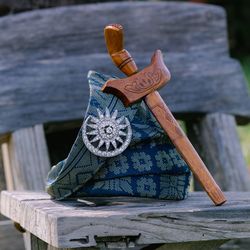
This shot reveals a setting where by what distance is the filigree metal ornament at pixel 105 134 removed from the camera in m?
2.45

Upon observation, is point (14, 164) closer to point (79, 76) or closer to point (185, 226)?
point (79, 76)

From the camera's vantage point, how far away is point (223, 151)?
3.88 meters

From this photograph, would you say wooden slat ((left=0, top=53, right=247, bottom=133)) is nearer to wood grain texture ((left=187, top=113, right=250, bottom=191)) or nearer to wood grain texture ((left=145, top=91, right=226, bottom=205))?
wood grain texture ((left=187, top=113, right=250, bottom=191))

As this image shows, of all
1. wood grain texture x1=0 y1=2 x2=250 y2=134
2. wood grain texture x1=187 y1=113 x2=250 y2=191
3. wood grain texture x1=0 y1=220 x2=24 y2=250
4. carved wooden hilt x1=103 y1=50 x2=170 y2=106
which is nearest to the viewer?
carved wooden hilt x1=103 y1=50 x2=170 y2=106

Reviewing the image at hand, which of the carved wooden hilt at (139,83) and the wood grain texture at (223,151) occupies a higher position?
the carved wooden hilt at (139,83)

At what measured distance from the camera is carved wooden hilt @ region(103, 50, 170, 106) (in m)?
2.43

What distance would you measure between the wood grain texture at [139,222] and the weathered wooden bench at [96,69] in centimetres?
115

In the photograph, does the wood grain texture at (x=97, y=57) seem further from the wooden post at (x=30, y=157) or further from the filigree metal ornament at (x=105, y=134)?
the filigree metal ornament at (x=105, y=134)

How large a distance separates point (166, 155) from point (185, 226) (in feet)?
1.03

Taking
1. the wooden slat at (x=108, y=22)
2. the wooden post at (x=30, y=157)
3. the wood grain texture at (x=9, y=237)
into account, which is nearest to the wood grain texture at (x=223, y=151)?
the wooden slat at (x=108, y=22)

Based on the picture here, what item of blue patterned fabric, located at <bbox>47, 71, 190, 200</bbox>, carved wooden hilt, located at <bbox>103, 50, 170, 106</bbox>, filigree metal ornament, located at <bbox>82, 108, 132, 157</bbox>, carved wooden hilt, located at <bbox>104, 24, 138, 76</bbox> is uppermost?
carved wooden hilt, located at <bbox>104, 24, 138, 76</bbox>

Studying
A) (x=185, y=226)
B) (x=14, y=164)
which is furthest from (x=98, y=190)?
(x=14, y=164)

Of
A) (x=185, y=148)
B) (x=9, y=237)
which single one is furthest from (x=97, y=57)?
(x=185, y=148)

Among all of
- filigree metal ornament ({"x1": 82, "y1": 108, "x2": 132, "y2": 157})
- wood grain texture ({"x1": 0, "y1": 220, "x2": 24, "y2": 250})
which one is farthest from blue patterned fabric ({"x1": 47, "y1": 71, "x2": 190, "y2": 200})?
wood grain texture ({"x1": 0, "y1": 220, "x2": 24, "y2": 250})
